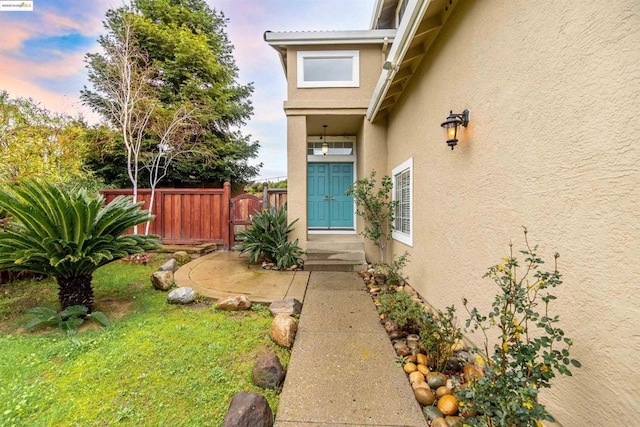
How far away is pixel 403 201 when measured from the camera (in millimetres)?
4938

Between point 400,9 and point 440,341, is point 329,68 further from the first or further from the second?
point 440,341

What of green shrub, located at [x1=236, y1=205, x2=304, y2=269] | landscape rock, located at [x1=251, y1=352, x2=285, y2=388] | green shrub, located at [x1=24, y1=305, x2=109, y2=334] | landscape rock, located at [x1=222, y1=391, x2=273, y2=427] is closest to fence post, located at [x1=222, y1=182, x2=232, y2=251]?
green shrub, located at [x1=236, y1=205, x2=304, y2=269]

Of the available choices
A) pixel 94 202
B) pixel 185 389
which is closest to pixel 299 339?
pixel 185 389

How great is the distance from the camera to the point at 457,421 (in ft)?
5.60

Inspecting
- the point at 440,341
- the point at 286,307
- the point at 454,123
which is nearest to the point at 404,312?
the point at 440,341

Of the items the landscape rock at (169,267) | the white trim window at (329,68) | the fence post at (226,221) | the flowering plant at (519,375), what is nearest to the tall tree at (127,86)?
the fence post at (226,221)

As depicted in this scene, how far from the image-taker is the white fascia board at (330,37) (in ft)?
18.8

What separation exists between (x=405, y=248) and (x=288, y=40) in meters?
5.30

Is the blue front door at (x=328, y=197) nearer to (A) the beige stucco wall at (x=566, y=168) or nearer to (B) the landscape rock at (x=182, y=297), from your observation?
(B) the landscape rock at (x=182, y=297)

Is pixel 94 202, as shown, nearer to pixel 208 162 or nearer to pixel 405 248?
pixel 405 248

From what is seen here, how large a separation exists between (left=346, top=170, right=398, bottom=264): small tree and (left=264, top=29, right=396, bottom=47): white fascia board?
314 cm

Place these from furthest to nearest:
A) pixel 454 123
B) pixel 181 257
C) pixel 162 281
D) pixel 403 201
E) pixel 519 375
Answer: pixel 181 257 → pixel 403 201 → pixel 162 281 → pixel 454 123 → pixel 519 375

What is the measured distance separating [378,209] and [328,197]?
2818 mm

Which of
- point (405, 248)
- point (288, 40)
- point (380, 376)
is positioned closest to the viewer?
point (380, 376)
